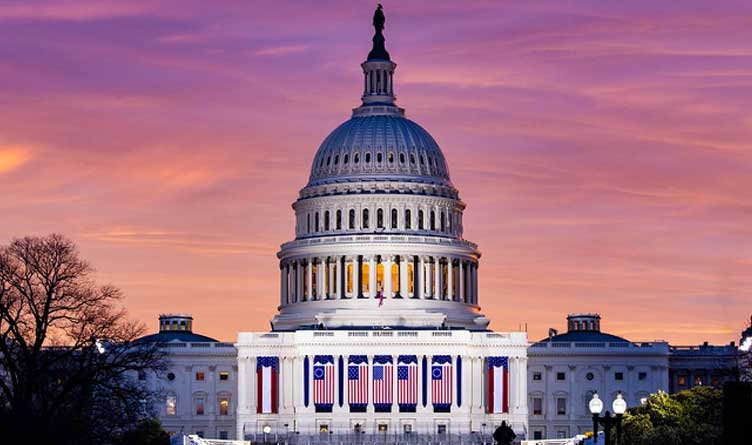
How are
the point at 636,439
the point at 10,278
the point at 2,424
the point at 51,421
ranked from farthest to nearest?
the point at 636,439, the point at 10,278, the point at 51,421, the point at 2,424

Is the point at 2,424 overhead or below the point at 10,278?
below

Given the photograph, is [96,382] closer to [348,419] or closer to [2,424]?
[2,424]

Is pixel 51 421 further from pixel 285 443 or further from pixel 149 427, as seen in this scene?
pixel 285 443

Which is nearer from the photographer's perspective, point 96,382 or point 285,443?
point 96,382

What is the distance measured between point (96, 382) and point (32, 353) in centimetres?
367

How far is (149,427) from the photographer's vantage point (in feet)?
480

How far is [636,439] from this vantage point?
123 meters

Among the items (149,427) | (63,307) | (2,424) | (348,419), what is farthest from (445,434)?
(2,424)

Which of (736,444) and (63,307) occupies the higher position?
(63,307)

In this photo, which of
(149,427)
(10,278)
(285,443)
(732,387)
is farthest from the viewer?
(285,443)

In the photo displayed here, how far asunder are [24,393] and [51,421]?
4343 mm

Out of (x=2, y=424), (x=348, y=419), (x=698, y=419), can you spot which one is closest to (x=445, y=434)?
(x=348, y=419)

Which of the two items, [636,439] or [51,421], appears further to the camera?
[636,439]

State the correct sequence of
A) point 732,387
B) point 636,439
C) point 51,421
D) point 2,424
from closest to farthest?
point 732,387 < point 2,424 < point 51,421 < point 636,439
